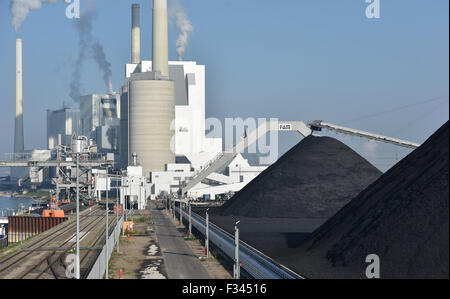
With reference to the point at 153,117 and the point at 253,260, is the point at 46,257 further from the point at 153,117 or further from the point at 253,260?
the point at 153,117

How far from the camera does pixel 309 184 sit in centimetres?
9075

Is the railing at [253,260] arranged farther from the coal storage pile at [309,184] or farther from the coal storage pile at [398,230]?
the coal storage pile at [309,184]

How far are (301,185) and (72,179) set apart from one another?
89.6 metres

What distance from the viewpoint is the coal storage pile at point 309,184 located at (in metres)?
85.5

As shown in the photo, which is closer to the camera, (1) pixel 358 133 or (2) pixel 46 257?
(2) pixel 46 257

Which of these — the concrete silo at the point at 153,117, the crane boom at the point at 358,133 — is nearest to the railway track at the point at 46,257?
the crane boom at the point at 358,133

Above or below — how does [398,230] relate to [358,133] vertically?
below

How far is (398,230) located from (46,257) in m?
33.9

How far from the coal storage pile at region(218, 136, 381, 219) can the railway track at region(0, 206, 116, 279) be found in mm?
21598

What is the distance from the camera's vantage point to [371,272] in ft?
119

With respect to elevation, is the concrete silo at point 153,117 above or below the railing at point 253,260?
above

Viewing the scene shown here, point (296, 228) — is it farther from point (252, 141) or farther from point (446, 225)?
point (252, 141)

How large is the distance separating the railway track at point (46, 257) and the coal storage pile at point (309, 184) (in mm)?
21598

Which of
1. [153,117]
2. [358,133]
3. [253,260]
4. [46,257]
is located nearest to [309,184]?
[358,133]
